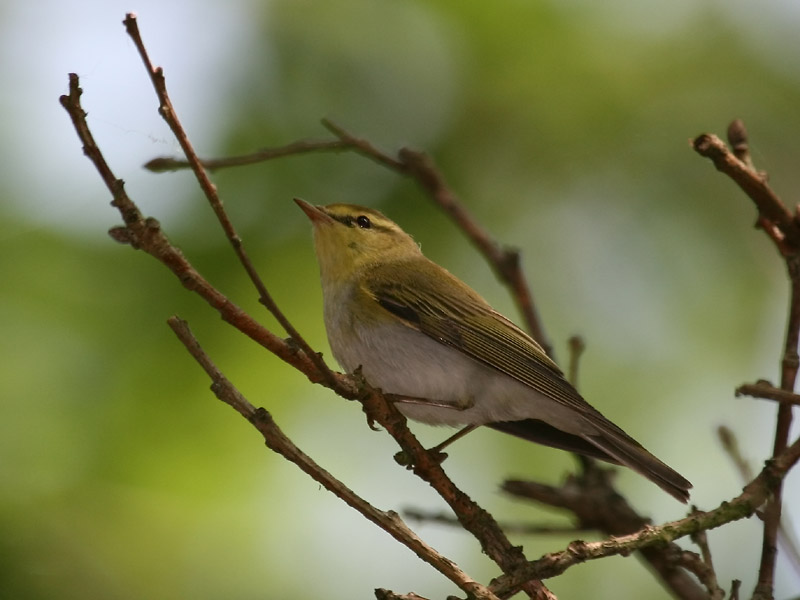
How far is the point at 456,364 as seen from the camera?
406 centimetres

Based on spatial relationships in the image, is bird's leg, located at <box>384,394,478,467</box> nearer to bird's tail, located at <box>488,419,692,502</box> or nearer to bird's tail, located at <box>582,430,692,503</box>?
bird's tail, located at <box>488,419,692,502</box>

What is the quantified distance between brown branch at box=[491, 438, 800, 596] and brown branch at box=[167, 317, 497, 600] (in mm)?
173

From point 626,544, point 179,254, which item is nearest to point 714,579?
point 626,544

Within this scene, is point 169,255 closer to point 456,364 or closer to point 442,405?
point 442,405

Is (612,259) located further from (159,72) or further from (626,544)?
(159,72)

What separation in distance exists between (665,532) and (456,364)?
1768 millimetres

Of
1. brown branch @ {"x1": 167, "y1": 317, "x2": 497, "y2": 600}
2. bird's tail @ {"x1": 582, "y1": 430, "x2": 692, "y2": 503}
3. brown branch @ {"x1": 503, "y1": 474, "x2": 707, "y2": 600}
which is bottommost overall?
brown branch @ {"x1": 167, "y1": 317, "x2": 497, "y2": 600}

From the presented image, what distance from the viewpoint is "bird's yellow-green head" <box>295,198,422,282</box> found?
460 centimetres

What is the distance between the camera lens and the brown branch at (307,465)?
7.18ft

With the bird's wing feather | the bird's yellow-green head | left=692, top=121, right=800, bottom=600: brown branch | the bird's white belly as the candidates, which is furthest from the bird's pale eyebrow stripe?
left=692, top=121, right=800, bottom=600: brown branch

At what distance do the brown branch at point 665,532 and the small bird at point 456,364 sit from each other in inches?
44.8

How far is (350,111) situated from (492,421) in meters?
2.89

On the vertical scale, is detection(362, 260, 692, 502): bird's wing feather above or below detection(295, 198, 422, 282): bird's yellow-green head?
below

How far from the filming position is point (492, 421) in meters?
4.06
